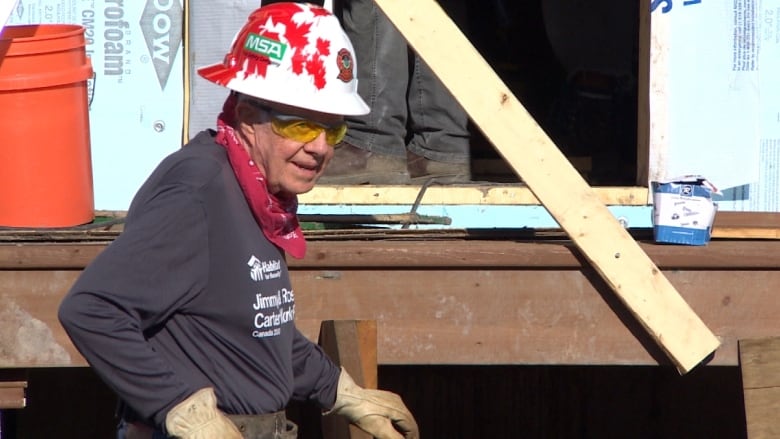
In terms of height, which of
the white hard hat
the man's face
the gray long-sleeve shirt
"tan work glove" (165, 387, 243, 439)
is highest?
the white hard hat

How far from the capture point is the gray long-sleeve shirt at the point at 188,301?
7.92 ft

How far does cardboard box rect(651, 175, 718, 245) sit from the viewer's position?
12.8 feet

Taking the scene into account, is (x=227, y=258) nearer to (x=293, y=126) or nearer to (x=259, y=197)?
(x=259, y=197)

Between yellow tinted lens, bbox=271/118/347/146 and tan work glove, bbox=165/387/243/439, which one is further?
yellow tinted lens, bbox=271/118/347/146

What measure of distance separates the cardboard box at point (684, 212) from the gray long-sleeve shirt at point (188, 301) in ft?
5.21

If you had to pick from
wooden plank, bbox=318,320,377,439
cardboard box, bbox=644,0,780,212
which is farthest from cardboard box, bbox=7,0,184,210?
cardboard box, bbox=644,0,780,212

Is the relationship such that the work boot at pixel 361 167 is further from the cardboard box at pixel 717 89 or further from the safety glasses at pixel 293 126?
the safety glasses at pixel 293 126

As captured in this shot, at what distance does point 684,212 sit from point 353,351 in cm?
120

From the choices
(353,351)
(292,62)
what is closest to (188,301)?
(292,62)

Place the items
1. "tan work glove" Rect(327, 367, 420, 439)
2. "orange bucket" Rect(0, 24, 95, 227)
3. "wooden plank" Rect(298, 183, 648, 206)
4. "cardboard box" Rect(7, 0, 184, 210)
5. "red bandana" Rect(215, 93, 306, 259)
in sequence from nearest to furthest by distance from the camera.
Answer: "red bandana" Rect(215, 93, 306, 259), "tan work glove" Rect(327, 367, 420, 439), "orange bucket" Rect(0, 24, 95, 227), "wooden plank" Rect(298, 183, 648, 206), "cardboard box" Rect(7, 0, 184, 210)

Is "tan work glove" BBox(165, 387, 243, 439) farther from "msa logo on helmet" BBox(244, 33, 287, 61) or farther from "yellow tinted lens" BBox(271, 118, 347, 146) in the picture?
"msa logo on helmet" BBox(244, 33, 287, 61)

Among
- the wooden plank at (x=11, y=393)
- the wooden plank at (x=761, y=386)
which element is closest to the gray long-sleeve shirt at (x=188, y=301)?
the wooden plank at (x=11, y=393)

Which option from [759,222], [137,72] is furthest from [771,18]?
[137,72]

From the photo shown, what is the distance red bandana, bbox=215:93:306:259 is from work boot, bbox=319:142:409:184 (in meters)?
2.16
